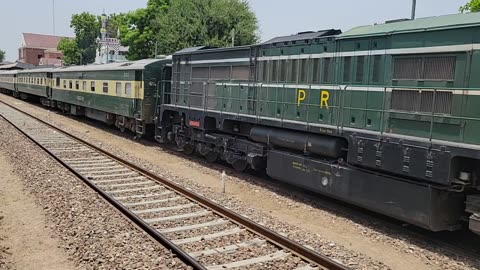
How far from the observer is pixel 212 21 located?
46.2m

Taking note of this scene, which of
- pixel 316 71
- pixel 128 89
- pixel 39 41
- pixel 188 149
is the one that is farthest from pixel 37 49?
pixel 316 71

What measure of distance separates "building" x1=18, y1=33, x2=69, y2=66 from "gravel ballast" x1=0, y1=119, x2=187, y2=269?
129009mm

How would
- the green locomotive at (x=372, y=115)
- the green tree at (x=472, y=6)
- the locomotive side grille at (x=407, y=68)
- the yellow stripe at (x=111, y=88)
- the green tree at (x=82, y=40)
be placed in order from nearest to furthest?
the green locomotive at (x=372, y=115) → the locomotive side grille at (x=407, y=68) → the yellow stripe at (x=111, y=88) → the green tree at (x=472, y=6) → the green tree at (x=82, y=40)

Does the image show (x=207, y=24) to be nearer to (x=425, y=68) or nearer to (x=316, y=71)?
(x=316, y=71)

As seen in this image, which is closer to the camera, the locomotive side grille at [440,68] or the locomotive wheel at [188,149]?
the locomotive side grille at [440,68]

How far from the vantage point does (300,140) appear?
33.6 ft

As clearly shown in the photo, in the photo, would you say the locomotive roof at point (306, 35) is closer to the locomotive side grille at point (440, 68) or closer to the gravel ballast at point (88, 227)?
the locomotive side grille at point (440, 68)

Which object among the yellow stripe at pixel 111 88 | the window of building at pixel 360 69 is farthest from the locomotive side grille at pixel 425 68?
the yellow stripe at pixel 111 88

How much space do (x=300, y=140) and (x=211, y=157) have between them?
5.01 meters

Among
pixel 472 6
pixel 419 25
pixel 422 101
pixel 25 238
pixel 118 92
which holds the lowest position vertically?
pixel 25 238

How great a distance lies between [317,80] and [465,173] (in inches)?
155

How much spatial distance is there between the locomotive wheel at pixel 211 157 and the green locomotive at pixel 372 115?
4.35 ft

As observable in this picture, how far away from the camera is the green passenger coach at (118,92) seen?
1853 centimetres

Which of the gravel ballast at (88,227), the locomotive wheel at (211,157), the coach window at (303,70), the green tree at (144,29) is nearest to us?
the gravel ballast at (88,227)
